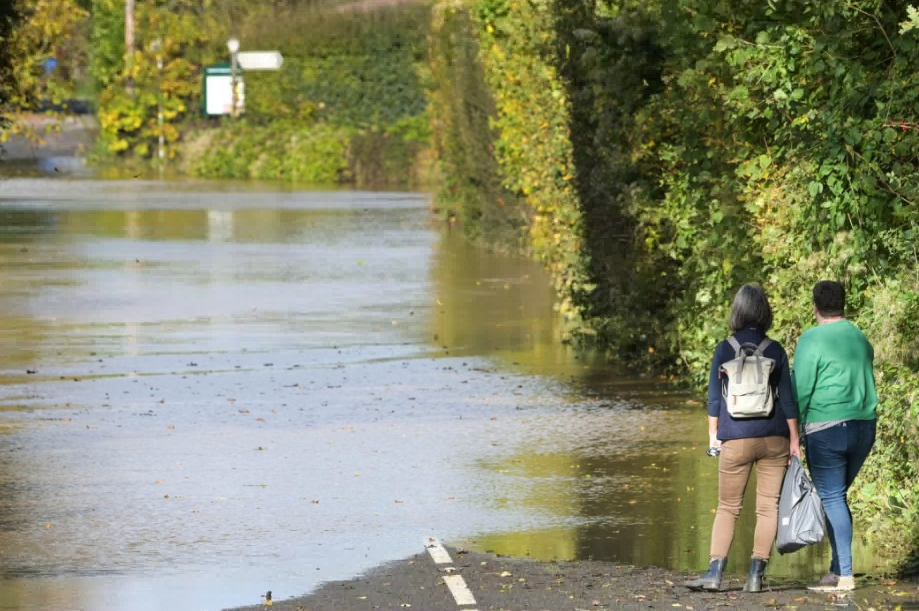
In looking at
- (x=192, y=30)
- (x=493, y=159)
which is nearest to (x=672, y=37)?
(x=493, y=159)

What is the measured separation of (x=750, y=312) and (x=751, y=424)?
50cm

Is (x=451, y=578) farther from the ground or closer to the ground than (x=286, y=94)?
closer to the ground

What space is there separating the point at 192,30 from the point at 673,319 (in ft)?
144

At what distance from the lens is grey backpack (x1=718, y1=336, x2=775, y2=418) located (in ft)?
24.9

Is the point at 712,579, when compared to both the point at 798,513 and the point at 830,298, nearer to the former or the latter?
the point at 798,513

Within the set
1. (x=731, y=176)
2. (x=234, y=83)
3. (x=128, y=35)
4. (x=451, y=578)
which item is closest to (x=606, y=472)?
(x=731, y=176)

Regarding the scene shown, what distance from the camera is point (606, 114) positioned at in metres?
14.5

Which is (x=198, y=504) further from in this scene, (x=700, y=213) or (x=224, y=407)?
(x=700, y=213)

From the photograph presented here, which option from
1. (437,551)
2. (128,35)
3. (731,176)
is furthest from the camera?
(128,35)

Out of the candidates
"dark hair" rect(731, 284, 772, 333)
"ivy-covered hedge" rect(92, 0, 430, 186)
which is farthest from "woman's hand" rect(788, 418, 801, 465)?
"ivy-covered hedge" rect(92, 0, 430, 186)

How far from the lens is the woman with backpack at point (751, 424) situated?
7.62m

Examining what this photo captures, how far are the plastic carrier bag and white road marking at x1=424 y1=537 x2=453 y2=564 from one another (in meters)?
1.64

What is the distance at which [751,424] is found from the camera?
7.68m

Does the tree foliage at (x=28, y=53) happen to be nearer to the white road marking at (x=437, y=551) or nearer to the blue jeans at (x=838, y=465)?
the white road marking at (x=437, y=551)
